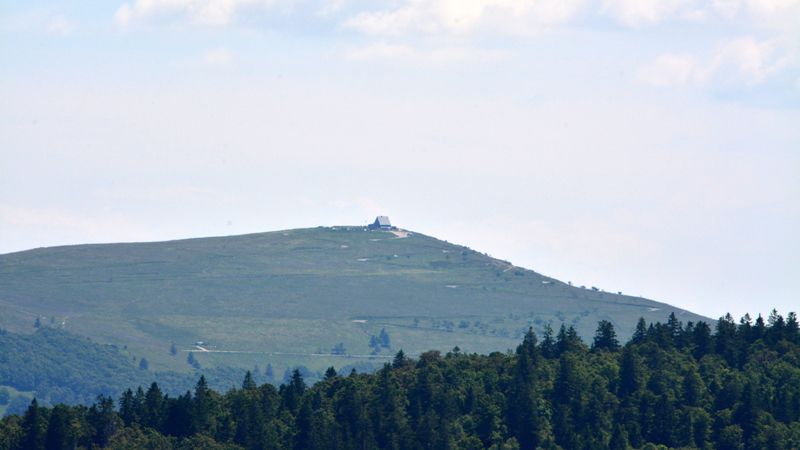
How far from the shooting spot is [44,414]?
198125 mm

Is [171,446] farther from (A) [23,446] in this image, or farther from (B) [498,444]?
(B) [498,444]

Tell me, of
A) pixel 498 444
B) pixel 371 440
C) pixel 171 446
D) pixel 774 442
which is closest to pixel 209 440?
pixel 171 446

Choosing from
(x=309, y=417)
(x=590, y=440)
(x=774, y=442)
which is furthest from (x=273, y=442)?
(x=774, y=442)

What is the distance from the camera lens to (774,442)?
196750 millimetres

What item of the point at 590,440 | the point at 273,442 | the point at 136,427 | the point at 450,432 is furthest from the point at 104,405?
the point at 590,440

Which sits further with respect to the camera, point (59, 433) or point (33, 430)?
point (33, 430)

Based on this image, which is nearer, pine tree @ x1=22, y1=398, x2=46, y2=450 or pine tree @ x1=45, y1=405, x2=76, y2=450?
pine tree @ x1=45, y1=405, x2=76, y2=450

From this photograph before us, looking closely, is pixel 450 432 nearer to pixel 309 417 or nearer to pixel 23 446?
pixel 309 417

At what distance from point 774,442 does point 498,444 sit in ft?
100.0

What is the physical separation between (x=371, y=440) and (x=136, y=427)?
2632cm

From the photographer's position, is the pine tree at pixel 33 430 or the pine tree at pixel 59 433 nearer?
the pine tree at pixel 59 433

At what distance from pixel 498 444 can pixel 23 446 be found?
52162 mm

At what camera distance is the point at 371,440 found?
198 m

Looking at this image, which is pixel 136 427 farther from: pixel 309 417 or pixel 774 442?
pixel 774 442
